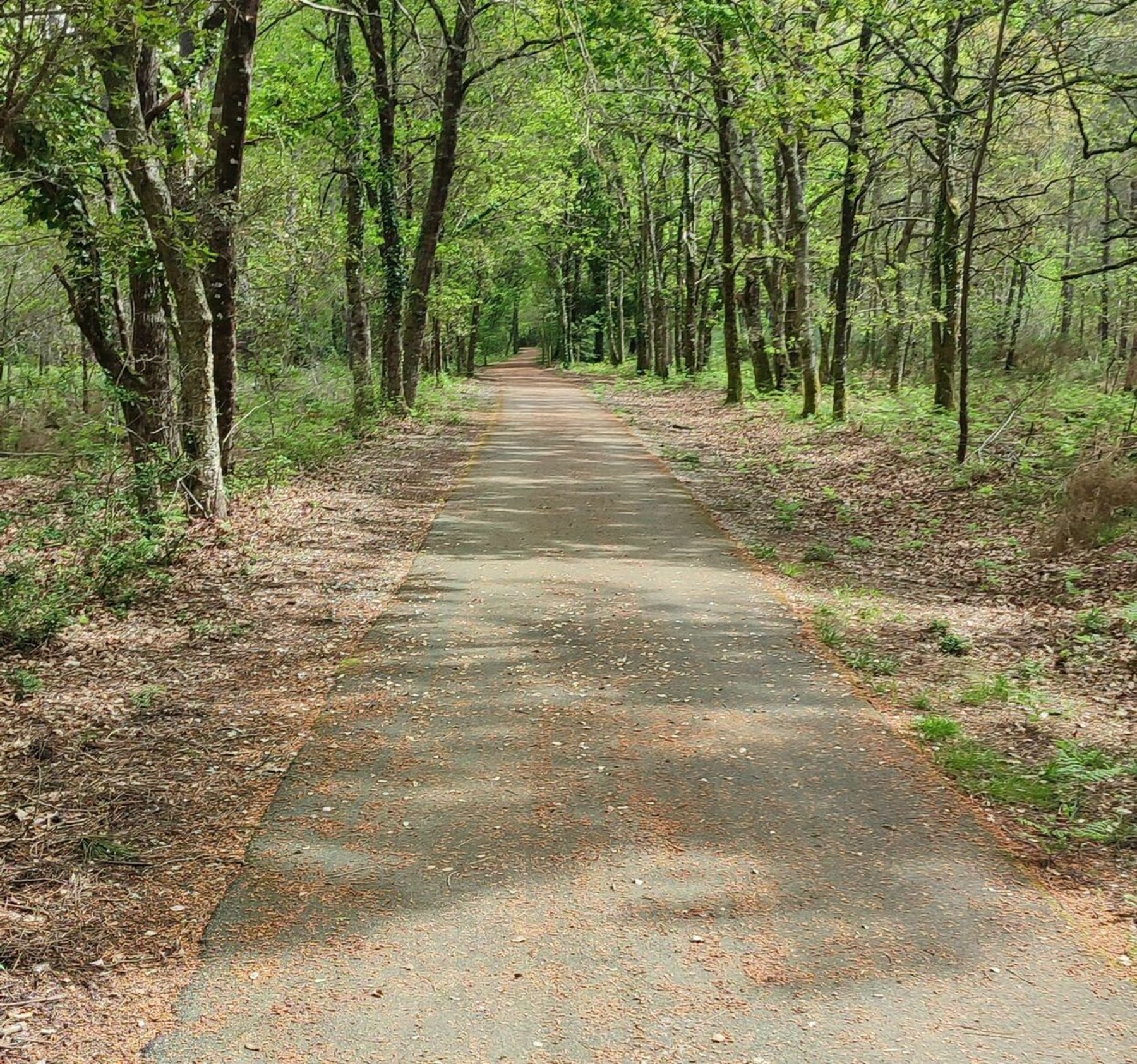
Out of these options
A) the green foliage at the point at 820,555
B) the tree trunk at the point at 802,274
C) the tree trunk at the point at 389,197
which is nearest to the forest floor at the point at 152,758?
the green foliage at the point at 820,555

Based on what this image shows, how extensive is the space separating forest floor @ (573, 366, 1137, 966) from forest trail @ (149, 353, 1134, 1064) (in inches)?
12.9

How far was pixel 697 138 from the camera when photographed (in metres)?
22.9

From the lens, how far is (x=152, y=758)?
203 inches

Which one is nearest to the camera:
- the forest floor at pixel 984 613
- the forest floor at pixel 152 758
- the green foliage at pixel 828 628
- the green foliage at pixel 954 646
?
the forest floor at pixel 152 758

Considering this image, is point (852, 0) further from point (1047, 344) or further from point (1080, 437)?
point (1047, 344)

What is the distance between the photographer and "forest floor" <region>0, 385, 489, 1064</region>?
3.33 m

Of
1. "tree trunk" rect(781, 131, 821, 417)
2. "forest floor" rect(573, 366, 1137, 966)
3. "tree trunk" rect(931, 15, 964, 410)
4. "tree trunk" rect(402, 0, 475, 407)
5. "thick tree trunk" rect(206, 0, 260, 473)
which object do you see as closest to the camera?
"forest floor" rect(573, 366, 1137, 966)

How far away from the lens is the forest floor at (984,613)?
4477mm

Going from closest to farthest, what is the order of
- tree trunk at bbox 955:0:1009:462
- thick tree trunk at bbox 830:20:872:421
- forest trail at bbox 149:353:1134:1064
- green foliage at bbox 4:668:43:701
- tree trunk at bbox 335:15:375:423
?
forest trail at bbox 149:353:1134:1064 → green foliage at bbox 4:668:43:701 → tree trunk at bbox 955:0:1009:462 → thick tree trunk at bbox 830:20:872:421 → tree trunk at bbox 335:15:375:423

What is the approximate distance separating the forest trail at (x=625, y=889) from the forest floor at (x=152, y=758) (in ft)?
0.72

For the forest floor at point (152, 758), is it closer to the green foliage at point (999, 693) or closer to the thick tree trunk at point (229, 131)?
the thick tree trunk at point (229, 131)

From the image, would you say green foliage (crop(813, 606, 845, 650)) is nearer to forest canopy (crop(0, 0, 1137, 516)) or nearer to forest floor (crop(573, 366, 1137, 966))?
forest floor (crop(573, 366, 1137, 966))

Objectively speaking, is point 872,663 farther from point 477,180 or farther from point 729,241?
point 477,180

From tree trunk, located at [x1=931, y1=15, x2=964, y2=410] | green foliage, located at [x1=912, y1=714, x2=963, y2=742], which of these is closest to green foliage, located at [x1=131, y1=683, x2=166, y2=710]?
green foliage, located at [x1=912, y1=714, x2=963, y2=742]
